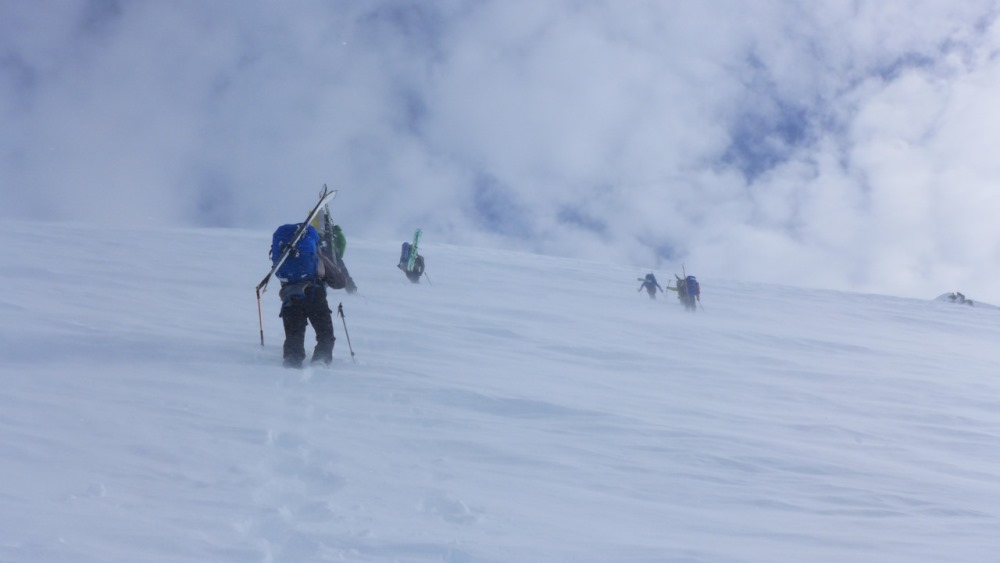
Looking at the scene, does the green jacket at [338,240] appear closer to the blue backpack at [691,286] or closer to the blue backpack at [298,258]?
the blue backpack at [298,258]

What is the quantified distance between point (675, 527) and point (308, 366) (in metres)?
4.34

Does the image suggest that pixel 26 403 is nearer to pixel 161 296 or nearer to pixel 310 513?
pixel 310 513

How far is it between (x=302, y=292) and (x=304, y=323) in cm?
31

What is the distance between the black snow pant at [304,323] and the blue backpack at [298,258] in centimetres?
17

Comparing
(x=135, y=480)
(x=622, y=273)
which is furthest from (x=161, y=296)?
(x=622, y=273)

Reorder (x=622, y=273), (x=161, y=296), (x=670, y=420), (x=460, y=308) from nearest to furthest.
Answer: (x=670, y=420) < (x=161, y=296) < (x=460, y=308) < (x=622, y=273)

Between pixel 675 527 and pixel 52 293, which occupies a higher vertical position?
pixel 52 293

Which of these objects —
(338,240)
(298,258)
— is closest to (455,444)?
(298,258)

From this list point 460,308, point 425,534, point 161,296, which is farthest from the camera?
point 460,308

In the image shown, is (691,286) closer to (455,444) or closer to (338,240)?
(338,240)

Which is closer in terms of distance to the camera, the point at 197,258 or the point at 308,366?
the point at 308,366

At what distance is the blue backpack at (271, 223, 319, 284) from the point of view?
25.0 feet

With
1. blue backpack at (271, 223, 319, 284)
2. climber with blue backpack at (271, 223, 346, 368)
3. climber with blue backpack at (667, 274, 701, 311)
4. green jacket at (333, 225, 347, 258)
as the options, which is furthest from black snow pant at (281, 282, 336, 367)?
climber with blue backpack at (667, 274, 701, 311)

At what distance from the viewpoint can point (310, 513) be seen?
407 cm
